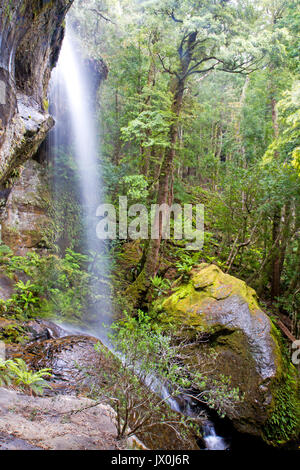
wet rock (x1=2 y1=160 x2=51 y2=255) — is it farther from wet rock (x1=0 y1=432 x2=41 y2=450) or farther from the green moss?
the green moss

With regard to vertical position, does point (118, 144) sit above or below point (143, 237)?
above

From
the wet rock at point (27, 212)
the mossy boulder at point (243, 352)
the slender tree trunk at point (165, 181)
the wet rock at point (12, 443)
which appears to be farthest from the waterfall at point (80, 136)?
the wet rock at point (12, 443)

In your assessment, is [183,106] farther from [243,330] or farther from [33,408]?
[33,408]

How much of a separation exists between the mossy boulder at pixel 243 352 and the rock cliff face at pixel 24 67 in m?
4.04

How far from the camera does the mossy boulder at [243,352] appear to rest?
4.75m

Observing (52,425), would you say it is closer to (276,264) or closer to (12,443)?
(12,443)

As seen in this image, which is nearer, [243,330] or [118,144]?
[243,330]

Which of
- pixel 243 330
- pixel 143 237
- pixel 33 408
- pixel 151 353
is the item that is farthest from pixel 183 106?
pixel 33 408

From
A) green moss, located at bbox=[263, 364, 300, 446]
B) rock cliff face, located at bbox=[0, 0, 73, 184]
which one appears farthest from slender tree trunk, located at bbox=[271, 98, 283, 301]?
rock cliff face, located at bbox=[0, 0, 73, 184]

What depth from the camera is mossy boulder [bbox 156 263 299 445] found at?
187 inches

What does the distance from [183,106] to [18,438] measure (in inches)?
369

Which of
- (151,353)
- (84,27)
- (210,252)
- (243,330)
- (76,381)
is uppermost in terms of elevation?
(84,27)

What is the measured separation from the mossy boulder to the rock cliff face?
13.2 feet
